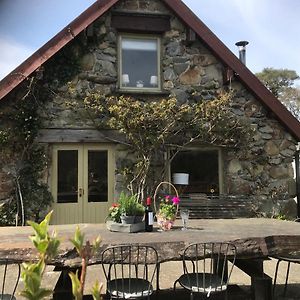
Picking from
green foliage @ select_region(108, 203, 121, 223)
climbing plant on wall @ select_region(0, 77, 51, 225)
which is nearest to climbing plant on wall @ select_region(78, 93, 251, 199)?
climbing plant on wall @ select_region(0, 77, 51, 225)

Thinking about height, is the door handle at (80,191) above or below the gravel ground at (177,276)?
above

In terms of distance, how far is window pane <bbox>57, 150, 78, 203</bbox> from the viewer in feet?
23.4

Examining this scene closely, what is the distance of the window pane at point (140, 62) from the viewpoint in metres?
7.68

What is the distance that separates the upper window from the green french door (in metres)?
1.53

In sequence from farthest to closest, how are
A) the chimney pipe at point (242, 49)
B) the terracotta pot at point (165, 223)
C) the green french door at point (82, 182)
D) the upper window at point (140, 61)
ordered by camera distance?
the chimney pipe at point (242, 49) < the upper window at point (140, 61) < the green french door at point (82, 182) < the terracotta pot at point (165, 223)

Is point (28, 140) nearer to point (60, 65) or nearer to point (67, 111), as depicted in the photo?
point (67, 111)

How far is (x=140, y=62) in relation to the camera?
7754mm

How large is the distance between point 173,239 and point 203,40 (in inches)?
208

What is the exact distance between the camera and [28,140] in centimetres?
677

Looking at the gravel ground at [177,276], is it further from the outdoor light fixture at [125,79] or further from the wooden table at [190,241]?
the outdoor light fixture at [125,79]

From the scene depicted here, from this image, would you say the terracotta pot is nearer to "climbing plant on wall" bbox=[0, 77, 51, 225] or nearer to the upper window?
"climbing plant on wall" bbox=[0, 77, 51, 225]

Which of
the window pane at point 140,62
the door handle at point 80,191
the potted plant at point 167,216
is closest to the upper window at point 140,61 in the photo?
the window pane at point 140,62

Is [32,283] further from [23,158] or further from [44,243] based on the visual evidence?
[23,158]

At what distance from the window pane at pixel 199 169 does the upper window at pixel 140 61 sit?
1555 mm
